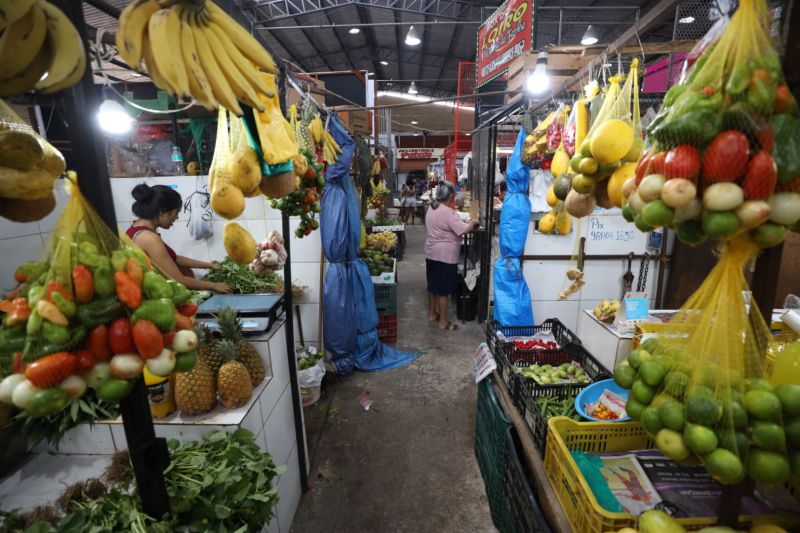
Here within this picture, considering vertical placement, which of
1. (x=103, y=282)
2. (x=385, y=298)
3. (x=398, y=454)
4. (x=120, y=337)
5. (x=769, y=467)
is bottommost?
(x=398, y=454)

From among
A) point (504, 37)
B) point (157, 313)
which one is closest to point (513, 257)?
point (504, 37)

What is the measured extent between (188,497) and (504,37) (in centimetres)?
463

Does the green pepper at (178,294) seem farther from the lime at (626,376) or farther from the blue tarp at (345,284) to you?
the blue tarp at (345,284)

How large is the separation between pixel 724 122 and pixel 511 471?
1925 millimetres

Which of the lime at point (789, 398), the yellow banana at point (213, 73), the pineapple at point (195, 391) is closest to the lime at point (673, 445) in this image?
the lime at point (789, 398)

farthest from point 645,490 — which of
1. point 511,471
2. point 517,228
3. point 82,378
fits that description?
point 517,228

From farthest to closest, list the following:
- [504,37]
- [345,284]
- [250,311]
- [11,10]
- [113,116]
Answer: [345,284] → [504,37] → [113,116] → [250,311] → [11,10]

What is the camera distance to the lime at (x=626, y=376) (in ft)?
3.33

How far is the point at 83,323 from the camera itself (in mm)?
773

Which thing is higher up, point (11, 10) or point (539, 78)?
point (539, 78)

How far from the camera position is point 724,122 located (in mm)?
782

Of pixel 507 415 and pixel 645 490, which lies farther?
pixel 507 415

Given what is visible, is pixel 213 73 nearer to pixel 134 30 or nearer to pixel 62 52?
pixel 134 30

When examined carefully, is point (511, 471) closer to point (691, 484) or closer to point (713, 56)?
point (691, 484)
